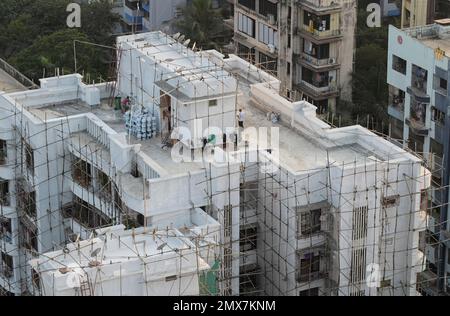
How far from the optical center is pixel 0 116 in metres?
60.3

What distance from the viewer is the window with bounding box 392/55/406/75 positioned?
76.6 m

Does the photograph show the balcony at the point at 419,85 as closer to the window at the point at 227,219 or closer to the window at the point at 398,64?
the window at the point at 398,64

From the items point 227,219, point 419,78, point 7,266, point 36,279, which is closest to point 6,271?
point 7,266

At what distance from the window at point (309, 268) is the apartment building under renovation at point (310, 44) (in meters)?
33.3

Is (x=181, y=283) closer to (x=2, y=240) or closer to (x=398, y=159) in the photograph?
(x=398, y=159)

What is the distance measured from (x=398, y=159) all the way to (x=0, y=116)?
58.3ft

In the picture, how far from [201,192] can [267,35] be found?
3841 cm

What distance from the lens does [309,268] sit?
180 feet

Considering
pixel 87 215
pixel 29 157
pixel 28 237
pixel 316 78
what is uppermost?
pixel 316 78

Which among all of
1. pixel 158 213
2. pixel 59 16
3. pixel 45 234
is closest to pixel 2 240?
pixel 45 234

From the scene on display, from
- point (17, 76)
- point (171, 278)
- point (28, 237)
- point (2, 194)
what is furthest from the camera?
point (17, 76)

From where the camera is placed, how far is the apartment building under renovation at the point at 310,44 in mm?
88125

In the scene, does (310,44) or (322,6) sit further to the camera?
(310,44)

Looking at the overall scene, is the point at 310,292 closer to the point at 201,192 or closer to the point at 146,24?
the point at 201,192
